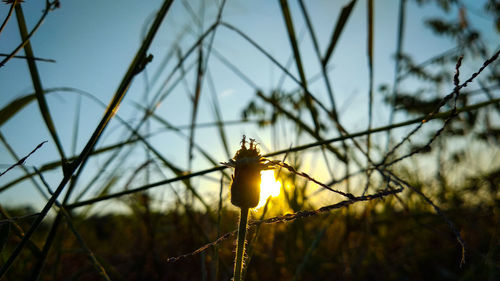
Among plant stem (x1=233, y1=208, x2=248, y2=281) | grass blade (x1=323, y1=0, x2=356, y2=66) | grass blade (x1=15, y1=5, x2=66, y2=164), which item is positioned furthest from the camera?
grass blade (x1=323, y1=0, x2=356, y2=66)

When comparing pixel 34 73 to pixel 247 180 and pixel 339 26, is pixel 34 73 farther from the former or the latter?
pixel 339 26

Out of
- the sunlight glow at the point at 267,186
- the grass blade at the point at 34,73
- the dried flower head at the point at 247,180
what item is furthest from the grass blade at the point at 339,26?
the grass blade at the point at 34,73

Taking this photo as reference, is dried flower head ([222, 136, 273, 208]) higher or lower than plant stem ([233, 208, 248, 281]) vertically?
higher

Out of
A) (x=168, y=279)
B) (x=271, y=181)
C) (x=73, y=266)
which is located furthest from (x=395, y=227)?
(x=73, y=266)

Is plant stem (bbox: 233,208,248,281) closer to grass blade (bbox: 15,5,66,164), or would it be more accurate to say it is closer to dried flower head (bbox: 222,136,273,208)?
dried flower head (bbox: 222,136,273,208)

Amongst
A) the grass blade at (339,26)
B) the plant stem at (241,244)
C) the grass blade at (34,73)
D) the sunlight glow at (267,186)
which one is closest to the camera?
the plant stem at (241,244)

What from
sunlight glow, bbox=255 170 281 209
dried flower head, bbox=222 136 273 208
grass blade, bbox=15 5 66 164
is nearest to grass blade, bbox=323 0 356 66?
sunlight glow, bbox=255 170 281 209

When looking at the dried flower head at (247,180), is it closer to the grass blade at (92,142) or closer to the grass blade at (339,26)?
the grass blade at (92,142)

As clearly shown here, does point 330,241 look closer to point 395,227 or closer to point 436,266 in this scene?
point 395,227

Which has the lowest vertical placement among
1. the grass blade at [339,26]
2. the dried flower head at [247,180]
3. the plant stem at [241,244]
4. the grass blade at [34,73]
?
the plant stem at [241,244]
